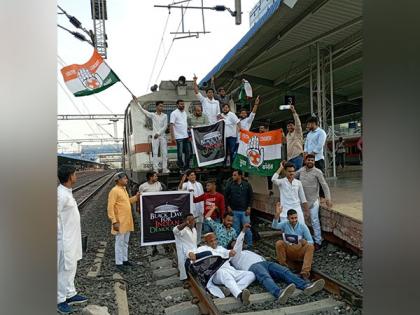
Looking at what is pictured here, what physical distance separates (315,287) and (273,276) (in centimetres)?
75

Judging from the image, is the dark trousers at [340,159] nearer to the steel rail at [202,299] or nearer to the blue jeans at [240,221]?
the blue jeans at [240,221]

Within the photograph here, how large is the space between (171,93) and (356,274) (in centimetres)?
764

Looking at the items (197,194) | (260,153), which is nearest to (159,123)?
(197,194)

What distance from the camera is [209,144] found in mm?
9344

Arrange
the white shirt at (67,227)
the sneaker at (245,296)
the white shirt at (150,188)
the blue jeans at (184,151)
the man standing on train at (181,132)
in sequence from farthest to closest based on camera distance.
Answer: the blue jeans at (184,151)
the man standing on train at (181,132)
the white shirt at (150,188)
the sneaker at (245,296)
the white shirt at (67,227)

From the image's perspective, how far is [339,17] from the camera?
32.3ft

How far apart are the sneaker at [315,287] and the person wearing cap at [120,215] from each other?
10.5 ft

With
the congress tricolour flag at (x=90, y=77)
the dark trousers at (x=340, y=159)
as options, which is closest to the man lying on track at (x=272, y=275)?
the congress tricolour flag at (x=90, y=77)

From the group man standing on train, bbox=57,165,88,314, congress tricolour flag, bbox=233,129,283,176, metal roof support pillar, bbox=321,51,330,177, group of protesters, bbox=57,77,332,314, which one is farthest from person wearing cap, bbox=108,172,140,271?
metal roof support pillar, bbox=321,51,330,177

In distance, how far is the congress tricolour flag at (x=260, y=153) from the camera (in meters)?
8.53

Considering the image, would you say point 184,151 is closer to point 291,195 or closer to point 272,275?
point 291,195
